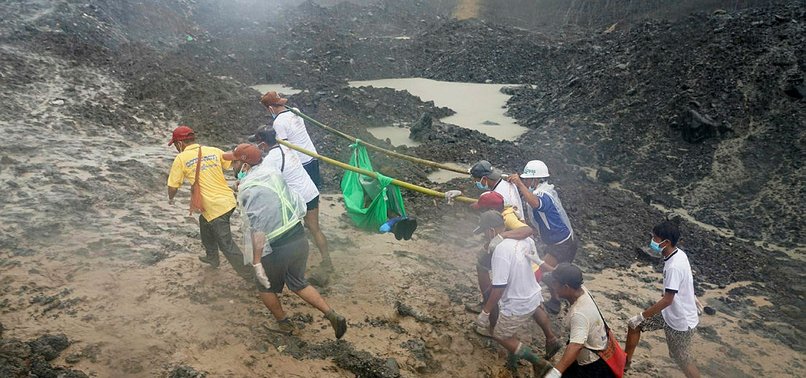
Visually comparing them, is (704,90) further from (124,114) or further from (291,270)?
(124,114)

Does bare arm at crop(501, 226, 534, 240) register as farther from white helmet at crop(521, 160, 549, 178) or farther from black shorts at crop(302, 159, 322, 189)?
black shorts at crop(302, 159, 322, 189)

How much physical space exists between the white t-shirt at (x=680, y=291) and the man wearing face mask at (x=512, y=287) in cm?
95

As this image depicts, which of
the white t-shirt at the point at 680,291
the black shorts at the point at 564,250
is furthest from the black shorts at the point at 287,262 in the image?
the white t-shirt at the point at 680,291

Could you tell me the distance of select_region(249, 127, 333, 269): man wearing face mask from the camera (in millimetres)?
4500

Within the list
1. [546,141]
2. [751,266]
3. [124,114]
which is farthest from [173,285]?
[546,141]

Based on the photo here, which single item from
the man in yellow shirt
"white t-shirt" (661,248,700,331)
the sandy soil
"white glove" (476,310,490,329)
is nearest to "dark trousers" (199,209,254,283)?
the man in yellow shirt

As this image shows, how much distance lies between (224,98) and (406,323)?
9.17 metres

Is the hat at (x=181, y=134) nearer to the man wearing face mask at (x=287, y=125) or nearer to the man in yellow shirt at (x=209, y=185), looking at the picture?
the man in yellow shirt at (x=209, y=185)

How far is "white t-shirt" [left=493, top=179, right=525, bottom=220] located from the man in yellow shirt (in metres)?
2.34

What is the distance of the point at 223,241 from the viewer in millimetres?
4445

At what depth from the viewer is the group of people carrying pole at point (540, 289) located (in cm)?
319

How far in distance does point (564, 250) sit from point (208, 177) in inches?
127

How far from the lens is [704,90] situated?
1072 cm

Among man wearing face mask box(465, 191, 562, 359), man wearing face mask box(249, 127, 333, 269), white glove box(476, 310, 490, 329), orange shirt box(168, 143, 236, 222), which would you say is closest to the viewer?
man wearing face mask box(465, 191, 562, 359)
